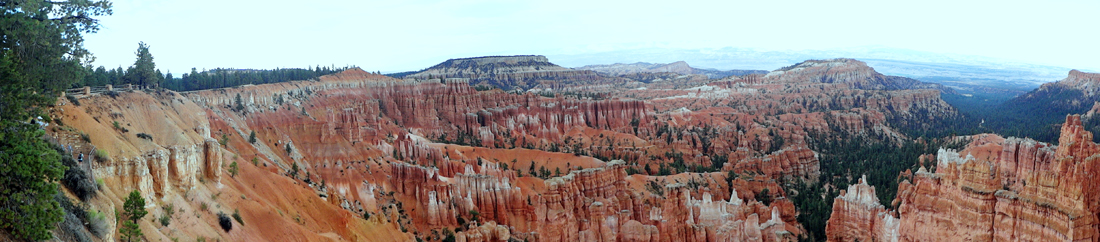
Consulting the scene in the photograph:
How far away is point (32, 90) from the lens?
61.6 feet

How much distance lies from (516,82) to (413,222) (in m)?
141

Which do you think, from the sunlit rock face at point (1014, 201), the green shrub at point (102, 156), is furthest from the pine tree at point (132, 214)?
the sunlit rock face at point (1014, 201)

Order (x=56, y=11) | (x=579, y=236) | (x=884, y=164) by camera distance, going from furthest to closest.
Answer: (x=884, y=164)
(x=579, y=236)
(x=56, y=11)

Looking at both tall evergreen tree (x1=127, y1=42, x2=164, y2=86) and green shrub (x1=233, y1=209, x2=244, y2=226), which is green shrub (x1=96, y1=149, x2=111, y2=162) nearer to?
green shrub (x1=233, y1=209, x2=244, y2=226)

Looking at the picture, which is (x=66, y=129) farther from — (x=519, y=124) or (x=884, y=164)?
(x=519, y=124)

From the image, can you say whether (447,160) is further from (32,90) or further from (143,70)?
(32,90)

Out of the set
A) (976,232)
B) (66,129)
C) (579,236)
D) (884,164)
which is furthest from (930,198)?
(884,164)

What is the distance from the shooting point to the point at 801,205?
187 feet

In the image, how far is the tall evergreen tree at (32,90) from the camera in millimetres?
15656

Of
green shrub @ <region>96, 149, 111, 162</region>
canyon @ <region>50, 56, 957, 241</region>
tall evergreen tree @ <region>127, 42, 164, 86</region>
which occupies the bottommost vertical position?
canyon @ <region>50, 56, 957, 241</region>

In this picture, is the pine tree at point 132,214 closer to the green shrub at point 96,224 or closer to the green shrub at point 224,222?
the green shrub at point 96,224

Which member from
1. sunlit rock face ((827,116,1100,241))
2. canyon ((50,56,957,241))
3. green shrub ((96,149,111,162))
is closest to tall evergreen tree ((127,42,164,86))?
canyon ((50,56,957,241))

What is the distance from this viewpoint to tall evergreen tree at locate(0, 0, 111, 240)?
15656mm

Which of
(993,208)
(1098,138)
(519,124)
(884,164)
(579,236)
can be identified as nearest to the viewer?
(993,208)
